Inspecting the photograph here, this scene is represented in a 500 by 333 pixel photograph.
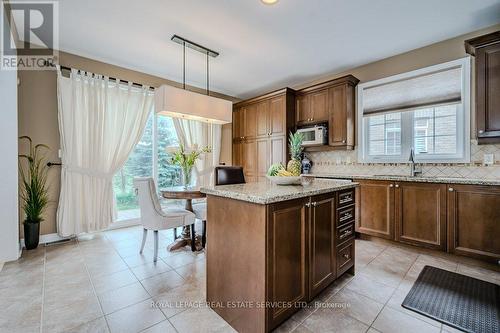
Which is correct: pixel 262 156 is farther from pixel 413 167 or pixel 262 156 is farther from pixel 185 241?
pixel 413 167

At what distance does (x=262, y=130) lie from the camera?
4578 millimetres

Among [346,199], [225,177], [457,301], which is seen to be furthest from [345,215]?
[225,177]

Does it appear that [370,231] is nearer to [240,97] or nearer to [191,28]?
[191,28]

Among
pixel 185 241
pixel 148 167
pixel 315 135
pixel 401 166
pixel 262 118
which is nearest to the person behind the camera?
pixel 185 241

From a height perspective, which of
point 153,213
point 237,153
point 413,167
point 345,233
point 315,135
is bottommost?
point 345,233

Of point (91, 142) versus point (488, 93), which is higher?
point (488, 93)

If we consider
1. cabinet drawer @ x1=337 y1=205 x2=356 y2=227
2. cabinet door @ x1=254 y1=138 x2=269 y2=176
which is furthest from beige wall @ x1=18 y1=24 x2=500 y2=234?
cabinet drawer @ x1=337 y1=205 x2=356 y2=227

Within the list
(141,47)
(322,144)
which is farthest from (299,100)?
(141,47)

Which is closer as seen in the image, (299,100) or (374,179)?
(374,179)

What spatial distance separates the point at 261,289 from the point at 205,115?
2.19 meters

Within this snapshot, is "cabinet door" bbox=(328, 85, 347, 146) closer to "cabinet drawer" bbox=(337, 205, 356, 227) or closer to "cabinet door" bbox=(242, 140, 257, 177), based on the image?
"cabinet door" bbox=(242, 140, 257, 177)

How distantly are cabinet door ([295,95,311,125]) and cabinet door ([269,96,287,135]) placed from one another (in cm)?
29

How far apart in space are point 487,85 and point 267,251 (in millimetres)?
3027

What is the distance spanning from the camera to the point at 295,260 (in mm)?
1554
